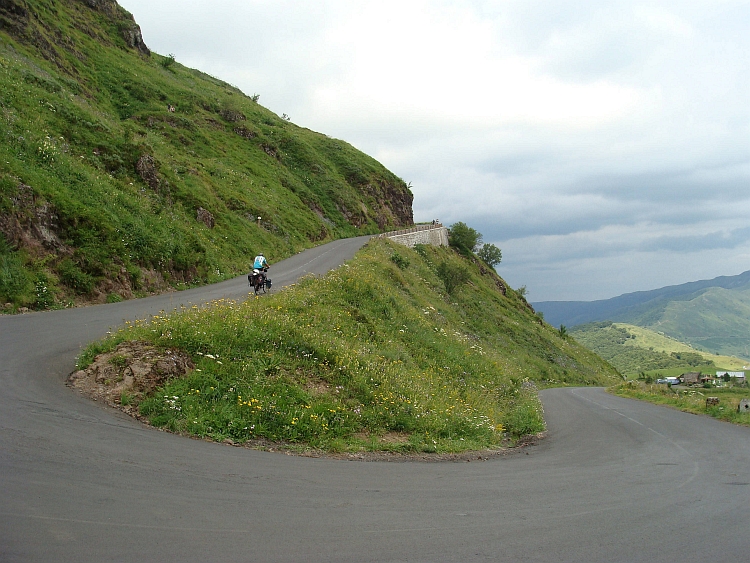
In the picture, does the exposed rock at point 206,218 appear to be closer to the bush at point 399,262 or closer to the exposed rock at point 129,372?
the bush at point 399,262

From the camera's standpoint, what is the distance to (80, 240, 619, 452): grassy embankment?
8984 millimetres

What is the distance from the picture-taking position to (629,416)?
16.9 m

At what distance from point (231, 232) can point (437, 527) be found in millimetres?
29563

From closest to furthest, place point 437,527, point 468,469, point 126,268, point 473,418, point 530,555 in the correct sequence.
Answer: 1. point 530,555
2. point 437,527
3. point 468,469
4. point 473,418
5. point 126,268

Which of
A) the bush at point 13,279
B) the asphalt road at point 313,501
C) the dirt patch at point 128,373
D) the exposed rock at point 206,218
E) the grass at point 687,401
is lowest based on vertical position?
the grass at point 687,401

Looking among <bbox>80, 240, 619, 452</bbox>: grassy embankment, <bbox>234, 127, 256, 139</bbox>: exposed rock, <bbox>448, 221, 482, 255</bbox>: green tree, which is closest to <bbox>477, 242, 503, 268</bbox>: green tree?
<bbox>448, 221, 482, 255</bbox>: green tree

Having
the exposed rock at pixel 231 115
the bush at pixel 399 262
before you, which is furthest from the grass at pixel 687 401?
the exposed rock at pixel 231 115

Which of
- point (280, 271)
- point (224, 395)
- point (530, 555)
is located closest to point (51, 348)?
point (224, 395)

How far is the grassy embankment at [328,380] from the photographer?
29.5 ft

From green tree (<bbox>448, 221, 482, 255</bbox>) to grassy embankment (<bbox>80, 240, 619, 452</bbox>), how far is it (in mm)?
55495

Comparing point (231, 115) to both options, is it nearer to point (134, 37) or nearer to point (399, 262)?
point (134, 37)

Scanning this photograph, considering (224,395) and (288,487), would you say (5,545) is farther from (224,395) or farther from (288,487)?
(224,395)

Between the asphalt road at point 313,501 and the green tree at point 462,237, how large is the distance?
64.3m

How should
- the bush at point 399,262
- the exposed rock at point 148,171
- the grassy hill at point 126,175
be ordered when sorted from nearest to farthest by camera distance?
1. the grassy hill at point 126,175
2. the exposed rock at point 148,171
3. the bush at point 399,262
